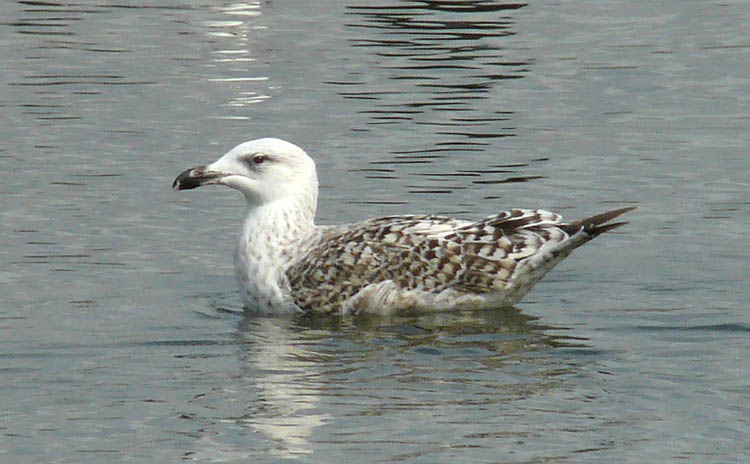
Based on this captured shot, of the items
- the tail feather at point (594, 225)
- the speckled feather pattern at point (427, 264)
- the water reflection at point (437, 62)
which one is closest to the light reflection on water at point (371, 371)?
the speckled feather pattern at point (427, 264)

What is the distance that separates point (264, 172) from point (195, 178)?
1.70 ft

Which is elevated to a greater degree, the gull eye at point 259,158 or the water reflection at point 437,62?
the gull eye at point 259,158

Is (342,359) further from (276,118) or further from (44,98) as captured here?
(44,98)

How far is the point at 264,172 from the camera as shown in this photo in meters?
13.4

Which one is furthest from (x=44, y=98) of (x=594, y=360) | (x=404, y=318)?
(x=594, y=360)

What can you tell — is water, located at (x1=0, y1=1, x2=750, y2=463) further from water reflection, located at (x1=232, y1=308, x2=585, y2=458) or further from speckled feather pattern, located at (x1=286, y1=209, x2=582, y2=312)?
speckled feather pattern, located at (x1=286, y1=209, x2=582, y2=312)

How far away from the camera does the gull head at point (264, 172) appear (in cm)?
1334

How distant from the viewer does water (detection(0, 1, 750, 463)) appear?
1045cm

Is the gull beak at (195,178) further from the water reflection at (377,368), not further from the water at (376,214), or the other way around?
the water reflection at (377,368)

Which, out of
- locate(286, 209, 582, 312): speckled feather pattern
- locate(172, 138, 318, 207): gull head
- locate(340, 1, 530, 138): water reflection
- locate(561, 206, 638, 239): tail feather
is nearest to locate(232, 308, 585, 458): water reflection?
locate(286, 209, 582, 312): speckled feather pattern

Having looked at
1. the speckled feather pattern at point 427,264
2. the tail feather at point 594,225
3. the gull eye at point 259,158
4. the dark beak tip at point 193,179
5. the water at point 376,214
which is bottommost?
the water at point 376,214

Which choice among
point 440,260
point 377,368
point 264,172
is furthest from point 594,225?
point 264,172

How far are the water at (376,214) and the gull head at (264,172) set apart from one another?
2.96ft

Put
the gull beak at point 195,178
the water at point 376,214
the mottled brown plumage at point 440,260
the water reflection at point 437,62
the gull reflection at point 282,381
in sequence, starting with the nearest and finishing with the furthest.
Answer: the gull reflection at point 282,381 → the water at point 376,214 → the mottled brown plumage at point 440,260 → the gull beak at point 195,178 → the water reflection at point 437,62
